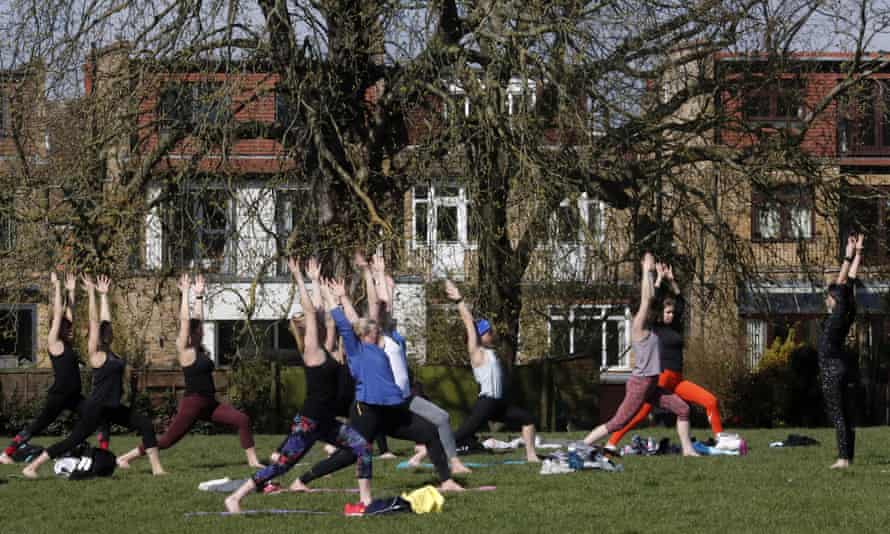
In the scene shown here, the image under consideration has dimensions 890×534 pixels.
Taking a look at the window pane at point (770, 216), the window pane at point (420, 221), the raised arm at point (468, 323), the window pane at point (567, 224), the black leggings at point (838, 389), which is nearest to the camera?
the raised arm at point (468, 323)

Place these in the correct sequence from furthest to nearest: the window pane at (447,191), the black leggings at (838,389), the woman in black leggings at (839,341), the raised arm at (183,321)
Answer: the window pane at (447,191)
the raised arm at (183,321)
the black leggings at (838,389)
the woman in black leggings at (839,341)

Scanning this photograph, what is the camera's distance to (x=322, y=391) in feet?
44.7

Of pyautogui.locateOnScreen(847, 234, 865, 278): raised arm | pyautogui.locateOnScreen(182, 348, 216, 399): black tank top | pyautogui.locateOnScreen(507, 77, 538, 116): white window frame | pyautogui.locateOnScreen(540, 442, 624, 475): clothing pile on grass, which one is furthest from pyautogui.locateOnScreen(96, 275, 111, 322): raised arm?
pyautogui.locateOnScreen(847, 234, 865, 278): raised arm

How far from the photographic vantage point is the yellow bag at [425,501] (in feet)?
39.1

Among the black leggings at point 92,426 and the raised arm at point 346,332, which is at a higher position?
the raised arm at point 346,332

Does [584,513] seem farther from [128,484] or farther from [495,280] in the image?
[495,280]

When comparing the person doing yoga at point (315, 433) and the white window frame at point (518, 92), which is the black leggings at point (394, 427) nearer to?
the person doing yoga at point (315, 433)

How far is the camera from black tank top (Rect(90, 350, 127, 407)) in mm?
16469

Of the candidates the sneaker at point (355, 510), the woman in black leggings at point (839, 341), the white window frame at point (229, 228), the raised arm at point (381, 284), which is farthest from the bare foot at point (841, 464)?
the white window frame at point (229, 228)

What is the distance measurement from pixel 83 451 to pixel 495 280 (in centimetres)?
883

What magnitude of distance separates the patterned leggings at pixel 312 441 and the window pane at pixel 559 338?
707 inches

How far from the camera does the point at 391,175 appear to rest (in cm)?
2275

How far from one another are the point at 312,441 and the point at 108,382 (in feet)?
14.3

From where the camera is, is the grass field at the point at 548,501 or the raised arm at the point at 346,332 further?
the raised arm at the point at 346,332
